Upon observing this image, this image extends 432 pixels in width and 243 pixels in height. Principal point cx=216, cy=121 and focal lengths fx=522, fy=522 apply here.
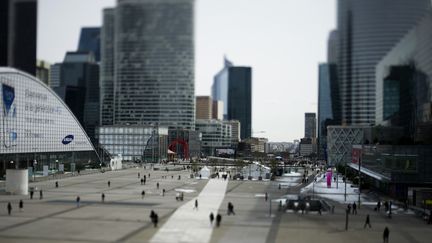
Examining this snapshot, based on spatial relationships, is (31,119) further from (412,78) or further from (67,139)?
(412,78)

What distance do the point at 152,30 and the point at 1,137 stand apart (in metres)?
38.0

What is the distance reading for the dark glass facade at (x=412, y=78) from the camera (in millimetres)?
147500


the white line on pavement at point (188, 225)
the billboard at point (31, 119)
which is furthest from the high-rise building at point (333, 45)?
the white line on pavement at point (188, 225)

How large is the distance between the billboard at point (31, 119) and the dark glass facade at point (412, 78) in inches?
3345

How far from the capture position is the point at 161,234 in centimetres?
3731

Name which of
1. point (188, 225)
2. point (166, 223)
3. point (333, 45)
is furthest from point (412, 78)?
point (188, 225)

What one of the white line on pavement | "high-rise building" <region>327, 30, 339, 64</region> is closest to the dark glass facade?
"high-rise building" <region>327, 30, 339, 64</region>

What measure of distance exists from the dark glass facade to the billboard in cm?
8497

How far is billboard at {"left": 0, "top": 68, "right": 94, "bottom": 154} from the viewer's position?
103875mm

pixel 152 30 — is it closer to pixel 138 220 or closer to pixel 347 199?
pixel 347 199

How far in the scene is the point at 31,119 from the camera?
374 feet

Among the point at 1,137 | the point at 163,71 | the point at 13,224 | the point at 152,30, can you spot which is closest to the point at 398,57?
the point at 163,71

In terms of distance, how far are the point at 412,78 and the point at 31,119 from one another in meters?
126

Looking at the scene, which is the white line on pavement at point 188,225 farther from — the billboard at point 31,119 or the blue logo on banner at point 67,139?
the blue logo on banner at point 67,139
